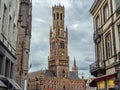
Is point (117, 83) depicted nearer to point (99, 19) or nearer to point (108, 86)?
point (108, 86)

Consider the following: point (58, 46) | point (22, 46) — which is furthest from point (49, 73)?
point (22, 46)

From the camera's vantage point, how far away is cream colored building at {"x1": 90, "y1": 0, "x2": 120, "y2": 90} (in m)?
19.8

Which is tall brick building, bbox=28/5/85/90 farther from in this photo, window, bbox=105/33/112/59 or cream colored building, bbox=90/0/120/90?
window, bbox=105/33/112/59

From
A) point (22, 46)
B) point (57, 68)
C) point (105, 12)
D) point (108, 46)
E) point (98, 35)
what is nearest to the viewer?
point (108, 46)

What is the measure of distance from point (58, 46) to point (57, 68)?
14.7 meters

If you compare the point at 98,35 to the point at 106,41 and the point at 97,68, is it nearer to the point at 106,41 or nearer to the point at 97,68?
the point at 106,41

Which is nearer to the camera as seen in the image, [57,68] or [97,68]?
[97,68]

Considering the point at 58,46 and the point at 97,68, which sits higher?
the point at 58,46

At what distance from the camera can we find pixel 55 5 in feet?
505

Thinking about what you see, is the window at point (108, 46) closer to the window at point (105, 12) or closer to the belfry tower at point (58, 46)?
the window at point (105, 12)

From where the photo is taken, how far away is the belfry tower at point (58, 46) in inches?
5246

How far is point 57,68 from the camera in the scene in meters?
133

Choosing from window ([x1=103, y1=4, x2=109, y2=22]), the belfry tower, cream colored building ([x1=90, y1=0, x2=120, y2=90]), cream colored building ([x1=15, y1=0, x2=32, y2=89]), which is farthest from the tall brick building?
window ([x1=103, y1=4, x2=109, y2=22])

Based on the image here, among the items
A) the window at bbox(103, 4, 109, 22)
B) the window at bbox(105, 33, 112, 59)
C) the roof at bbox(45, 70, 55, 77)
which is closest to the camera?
the window at bbox(105, 33, 112, 59)
